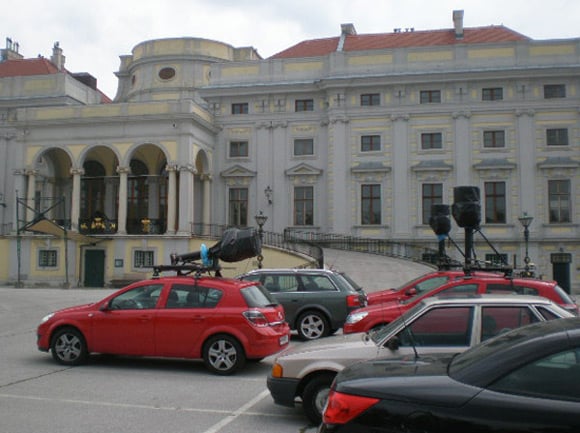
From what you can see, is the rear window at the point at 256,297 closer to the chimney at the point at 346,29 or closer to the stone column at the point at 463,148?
the stone column at the point at 463,148

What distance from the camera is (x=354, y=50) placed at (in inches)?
1474

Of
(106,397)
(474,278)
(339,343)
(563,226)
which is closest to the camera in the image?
(339,343)

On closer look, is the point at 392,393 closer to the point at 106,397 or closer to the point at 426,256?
the point at 106,397

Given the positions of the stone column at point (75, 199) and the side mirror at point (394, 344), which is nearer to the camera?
the side mirror at point (394, 344)

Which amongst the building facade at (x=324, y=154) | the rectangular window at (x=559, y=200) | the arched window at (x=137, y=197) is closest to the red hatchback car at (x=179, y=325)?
the building facade at (x=324, y=154)

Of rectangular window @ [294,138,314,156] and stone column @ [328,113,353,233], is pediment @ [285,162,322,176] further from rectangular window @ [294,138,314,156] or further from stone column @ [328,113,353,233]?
stone column @ [328,113,353,233]

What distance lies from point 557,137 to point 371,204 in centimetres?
1163

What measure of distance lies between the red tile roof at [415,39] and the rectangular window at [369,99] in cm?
366

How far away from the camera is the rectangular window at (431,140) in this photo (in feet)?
115

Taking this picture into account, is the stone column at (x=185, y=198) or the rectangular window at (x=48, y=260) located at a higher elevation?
the stone column at (x=185, y=198)

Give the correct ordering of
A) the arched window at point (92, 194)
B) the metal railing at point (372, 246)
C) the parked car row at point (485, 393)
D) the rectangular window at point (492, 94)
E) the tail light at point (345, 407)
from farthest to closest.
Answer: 1. the arched window at point (92, 194)
2. the rectangular window at point (492, 94)
3. the metal railing at point (372, 246)
4. the tail light at point (345, 407)
5. the parked car row at point (485, 393)

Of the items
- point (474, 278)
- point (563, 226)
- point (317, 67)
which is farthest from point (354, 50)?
point (474, 278)

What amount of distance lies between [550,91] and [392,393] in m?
34.8

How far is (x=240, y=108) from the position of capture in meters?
37.8
